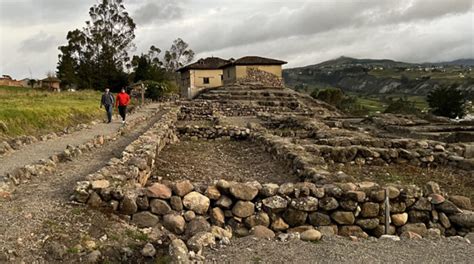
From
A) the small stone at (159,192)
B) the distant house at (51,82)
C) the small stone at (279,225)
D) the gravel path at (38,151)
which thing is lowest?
the small stone at (279,225)

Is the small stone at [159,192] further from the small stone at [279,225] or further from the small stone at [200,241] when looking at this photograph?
the small stone at [279,225]

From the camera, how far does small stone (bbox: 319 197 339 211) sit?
611 centimetres

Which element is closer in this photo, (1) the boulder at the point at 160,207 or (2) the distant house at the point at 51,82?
(1) the boulder at the point at 160,207

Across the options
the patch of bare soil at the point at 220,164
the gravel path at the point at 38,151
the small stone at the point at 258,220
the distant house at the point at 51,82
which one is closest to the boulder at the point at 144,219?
the small stone at the point at 258,220

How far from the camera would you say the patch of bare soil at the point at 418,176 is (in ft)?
29.5

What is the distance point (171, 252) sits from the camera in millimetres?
4586

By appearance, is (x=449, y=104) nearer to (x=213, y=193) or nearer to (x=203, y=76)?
(x=203, y=76)

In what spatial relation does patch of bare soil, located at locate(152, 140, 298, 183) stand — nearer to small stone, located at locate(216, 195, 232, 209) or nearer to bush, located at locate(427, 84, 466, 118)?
small stone, located at locate(216, 195, 232, 209)

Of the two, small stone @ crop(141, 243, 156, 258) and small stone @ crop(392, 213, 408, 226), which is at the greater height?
small stone @ crop(141, 243, 156, 258)

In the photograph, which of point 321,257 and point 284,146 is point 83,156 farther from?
point 321,257

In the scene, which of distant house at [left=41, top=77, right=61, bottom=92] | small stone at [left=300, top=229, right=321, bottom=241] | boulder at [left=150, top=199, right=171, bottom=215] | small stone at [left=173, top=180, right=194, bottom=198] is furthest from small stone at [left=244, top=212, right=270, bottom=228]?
distant house at [left=41, top=77, right=61, bottom=92]

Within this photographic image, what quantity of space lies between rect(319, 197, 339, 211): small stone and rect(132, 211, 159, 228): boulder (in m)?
2.25

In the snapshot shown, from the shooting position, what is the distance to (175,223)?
574 cm

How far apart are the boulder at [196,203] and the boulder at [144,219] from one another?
0.45 meters
